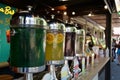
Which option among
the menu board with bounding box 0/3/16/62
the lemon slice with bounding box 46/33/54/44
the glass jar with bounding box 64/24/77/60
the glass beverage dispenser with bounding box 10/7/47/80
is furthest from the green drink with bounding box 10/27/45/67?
the menu board with bounding box 0/3/16/62

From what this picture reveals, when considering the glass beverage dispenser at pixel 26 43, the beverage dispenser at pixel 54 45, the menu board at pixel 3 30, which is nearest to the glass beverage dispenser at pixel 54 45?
the beverage dispenser at pixel 54 45

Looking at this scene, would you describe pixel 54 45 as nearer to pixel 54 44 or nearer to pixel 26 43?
pixel 54 44

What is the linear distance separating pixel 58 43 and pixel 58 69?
55 cm

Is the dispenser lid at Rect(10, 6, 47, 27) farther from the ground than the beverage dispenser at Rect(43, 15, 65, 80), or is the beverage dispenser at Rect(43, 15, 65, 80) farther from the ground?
the dispenser lid at Rect(10, 6, 47, 27)

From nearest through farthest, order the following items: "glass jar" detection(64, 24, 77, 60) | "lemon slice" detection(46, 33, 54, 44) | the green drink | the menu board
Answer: the green drink < "lemon slice" detection(46, 33, 54, 44) < "glass jar" detection(64, 24, 77, 60) < the menu board

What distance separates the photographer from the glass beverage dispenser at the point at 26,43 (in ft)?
3.32

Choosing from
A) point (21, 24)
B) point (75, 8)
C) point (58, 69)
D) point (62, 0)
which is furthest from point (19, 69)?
point (75, 8)

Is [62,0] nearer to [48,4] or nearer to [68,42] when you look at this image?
[48,4]

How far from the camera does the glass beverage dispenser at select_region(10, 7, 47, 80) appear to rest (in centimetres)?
101

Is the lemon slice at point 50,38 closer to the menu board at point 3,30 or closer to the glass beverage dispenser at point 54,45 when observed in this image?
the glass beverage dispenser at point 54,45

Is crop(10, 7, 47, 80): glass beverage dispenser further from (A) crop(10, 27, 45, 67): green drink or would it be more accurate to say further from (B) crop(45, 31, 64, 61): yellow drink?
(B) crop(45, 31, 64, 61): yellow drink

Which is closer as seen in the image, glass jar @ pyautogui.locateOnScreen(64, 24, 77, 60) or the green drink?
the green drink

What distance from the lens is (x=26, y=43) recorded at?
101 centimetres

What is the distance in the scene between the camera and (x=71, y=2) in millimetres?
4086
